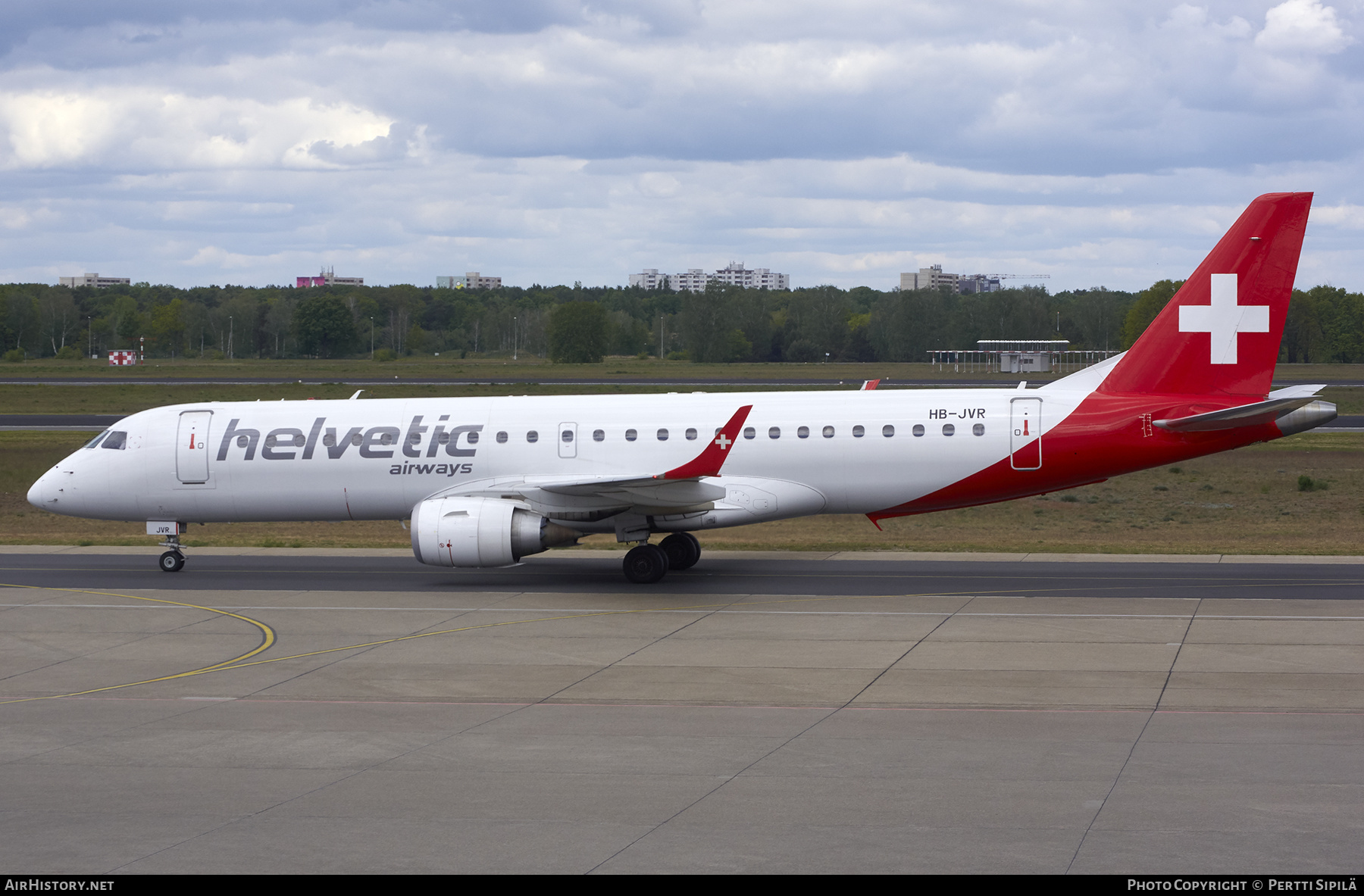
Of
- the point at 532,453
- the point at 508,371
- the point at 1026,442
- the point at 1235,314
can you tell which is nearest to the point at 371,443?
the point at 532,453

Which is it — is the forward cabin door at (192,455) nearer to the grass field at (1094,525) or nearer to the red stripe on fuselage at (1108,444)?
the grass field at (1094,525)

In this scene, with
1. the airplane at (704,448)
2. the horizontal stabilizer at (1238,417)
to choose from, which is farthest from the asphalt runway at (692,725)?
the horizontal stabilizer at (1238,417)

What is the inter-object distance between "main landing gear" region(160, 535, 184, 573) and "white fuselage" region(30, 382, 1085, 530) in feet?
1.77

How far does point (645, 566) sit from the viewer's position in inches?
971

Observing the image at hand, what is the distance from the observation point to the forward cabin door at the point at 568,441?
2567cm

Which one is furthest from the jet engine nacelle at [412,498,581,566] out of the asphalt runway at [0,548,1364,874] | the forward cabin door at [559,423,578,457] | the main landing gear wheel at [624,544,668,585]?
the forward cabin door at [559,423,578,457]

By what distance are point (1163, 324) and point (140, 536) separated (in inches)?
1005

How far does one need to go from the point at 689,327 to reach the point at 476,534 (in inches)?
5640

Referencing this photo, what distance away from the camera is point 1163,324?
2481cm

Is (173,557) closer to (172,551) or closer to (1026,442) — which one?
(172,551)

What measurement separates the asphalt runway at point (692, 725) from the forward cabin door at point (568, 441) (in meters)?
2.53

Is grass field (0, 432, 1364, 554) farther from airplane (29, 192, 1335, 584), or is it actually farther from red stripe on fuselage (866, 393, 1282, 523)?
airplane (29, 192, 1335, 584)
